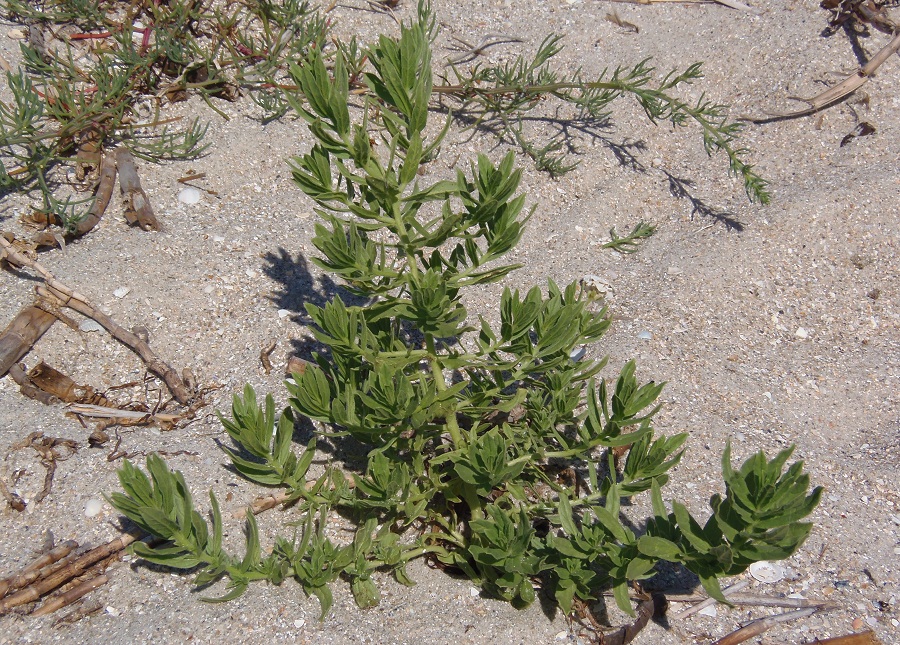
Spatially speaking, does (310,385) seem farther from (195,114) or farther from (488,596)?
(195,114)

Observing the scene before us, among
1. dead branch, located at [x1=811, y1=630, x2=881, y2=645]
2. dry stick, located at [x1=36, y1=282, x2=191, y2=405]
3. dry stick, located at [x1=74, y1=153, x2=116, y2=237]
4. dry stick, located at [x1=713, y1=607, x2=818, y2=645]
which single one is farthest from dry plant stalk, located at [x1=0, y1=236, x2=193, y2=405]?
dead branch, located at [x1=811, y1=630, x2=881, y2=645]

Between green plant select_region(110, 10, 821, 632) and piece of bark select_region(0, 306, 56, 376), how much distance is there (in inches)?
35.3

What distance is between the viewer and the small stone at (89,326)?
283 cm

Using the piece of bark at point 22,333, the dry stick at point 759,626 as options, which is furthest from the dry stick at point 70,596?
the dry stick at point 759,626

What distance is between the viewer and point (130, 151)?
341cm

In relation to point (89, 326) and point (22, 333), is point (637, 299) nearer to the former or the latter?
point (89, 326)

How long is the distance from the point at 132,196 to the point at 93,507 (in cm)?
150

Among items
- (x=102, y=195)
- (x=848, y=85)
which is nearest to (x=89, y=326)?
(x=102, y=195)

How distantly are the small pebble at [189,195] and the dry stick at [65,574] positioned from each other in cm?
166

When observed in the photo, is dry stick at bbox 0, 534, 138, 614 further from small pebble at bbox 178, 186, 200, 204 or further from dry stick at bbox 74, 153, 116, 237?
small pebble at bbox 178, 186, 200, 204

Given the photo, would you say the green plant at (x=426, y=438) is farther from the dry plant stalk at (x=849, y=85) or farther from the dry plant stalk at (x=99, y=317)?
the dry plant stalk at (x=849, y=85)

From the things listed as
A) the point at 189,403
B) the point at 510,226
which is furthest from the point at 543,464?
Answer: the point at 189,403

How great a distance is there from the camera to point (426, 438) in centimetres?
238

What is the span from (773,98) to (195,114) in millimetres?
3116
